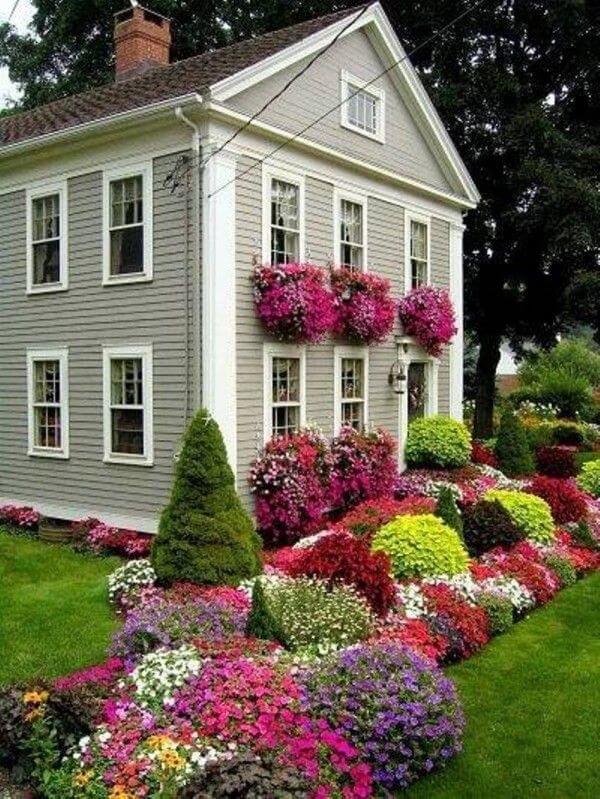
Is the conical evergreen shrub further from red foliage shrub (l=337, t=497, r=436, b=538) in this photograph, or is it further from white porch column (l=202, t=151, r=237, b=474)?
white porch column (l=202, t=151, r=237, b=474)

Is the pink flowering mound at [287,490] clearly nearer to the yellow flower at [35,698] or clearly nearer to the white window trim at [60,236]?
the white window trim at [60,236]

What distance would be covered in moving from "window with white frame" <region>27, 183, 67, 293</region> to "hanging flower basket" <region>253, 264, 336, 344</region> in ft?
12.0

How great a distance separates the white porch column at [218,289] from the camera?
11.8 meters

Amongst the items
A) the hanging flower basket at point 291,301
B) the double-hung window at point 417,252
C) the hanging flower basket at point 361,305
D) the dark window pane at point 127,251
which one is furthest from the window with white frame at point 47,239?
the double-hung window at point 417,252

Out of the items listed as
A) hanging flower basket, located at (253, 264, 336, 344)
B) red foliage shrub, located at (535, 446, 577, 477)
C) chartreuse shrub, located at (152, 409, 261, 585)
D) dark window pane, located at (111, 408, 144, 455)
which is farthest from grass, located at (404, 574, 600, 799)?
red foliage shrub, located at (535, 446, 577, 477)

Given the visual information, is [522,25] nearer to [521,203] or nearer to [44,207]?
[521,203]

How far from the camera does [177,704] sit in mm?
5707

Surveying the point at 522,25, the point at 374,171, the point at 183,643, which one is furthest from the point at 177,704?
the point at 522,25

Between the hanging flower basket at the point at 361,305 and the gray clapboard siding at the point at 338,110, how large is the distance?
95.2 inches

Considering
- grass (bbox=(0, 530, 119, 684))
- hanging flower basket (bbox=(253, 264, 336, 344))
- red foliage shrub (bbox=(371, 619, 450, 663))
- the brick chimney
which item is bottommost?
grass (bbox=(0, 530, 119, 684))

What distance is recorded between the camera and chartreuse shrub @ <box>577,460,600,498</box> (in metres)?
15.9

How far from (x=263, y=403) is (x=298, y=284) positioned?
1.95 metres

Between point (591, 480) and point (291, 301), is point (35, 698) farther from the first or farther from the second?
point (591, 480)

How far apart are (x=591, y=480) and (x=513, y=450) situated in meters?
2.06
